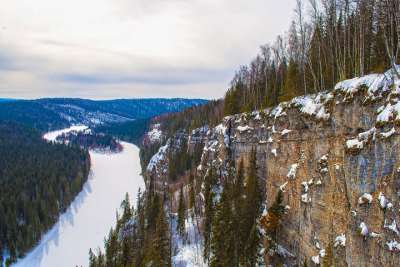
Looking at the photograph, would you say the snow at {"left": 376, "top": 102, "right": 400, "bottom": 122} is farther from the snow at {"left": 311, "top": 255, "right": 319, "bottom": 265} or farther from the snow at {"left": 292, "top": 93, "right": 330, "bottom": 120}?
the snow at {"left": 311, "top": 255, "right": 319, "bottom": 265}

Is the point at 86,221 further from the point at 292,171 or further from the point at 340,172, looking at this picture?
the point at 340,172

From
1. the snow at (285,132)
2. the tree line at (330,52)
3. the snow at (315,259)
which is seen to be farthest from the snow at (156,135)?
the snow at (315,259)

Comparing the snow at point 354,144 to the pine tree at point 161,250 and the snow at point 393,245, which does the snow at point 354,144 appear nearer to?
the snow at point 393,245

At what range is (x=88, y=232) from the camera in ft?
322

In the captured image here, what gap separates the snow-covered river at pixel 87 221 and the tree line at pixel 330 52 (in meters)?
56.1

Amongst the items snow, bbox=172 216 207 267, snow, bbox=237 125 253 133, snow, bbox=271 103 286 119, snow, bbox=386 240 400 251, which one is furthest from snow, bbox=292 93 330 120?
snow, bbox=172 216 207 267

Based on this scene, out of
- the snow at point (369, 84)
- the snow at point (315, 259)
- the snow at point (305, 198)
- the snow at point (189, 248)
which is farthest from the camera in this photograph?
the snow at point (189, 248)

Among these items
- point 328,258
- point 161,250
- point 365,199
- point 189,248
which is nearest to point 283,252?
point 328,258

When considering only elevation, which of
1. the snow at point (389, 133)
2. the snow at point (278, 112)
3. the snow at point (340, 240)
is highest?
the snow at point (278, 112)

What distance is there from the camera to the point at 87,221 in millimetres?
106750

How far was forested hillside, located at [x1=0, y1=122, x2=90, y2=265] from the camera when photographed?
3378 inches

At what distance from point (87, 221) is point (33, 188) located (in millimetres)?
25962

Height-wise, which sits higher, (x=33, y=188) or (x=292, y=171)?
(x=292, y=171)

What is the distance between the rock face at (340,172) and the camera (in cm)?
1752
